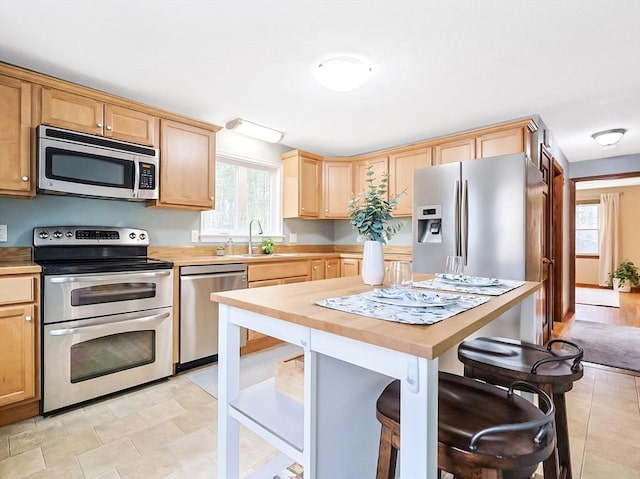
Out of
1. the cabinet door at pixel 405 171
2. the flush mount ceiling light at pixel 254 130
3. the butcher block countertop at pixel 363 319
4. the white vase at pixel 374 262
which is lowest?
the butcher block countertop at pixel 363 319

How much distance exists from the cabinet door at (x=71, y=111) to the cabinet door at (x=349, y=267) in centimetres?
274

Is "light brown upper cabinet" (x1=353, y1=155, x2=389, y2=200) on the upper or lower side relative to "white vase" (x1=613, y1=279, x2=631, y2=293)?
upper

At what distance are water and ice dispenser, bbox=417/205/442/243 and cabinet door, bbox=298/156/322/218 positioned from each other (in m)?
1.52

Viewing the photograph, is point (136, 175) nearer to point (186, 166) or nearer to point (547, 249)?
point (186, 166)

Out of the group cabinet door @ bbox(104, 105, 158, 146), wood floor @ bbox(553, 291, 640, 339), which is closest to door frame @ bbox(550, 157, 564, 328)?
wood floor @ bbox(553, 291, 640, 339)

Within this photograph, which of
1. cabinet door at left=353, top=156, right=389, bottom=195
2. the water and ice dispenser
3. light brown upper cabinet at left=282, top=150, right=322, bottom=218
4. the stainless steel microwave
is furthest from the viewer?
cabinet door at left=353, top=156, right=389, bottom=195

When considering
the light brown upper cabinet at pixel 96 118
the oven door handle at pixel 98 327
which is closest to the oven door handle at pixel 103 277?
the oven door handle at pixel 98 327

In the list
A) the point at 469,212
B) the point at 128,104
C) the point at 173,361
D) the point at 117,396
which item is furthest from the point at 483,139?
the point at 117,396

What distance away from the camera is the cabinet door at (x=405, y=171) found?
3.77 m

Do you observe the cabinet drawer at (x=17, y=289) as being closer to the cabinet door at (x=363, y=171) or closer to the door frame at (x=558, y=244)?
the cabinet door at (x=363, y=171)

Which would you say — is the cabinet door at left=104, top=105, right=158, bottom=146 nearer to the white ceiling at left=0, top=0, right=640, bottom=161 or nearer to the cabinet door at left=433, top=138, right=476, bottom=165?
the white ceiling at left=0, top=0, right=640, bottom=161

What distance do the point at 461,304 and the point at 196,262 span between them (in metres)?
2.21

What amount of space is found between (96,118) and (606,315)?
262 inches

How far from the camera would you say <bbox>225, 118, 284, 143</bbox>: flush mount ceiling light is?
3291 millimetres
